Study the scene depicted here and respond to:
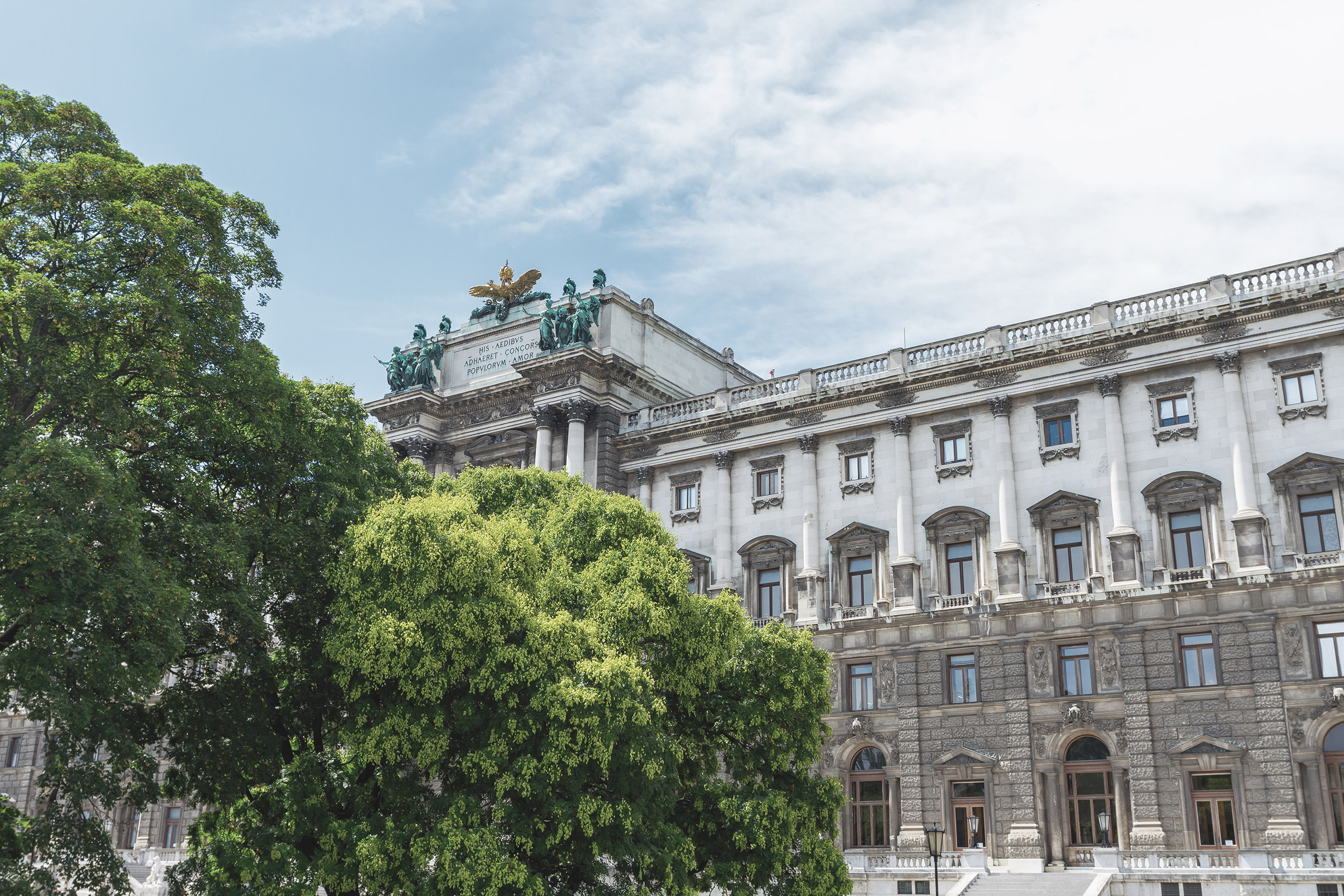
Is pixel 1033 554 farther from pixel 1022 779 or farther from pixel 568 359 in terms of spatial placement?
pixel 568 359

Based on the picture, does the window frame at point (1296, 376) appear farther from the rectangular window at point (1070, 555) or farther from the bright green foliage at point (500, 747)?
the bright green foliage at point (500, 747)

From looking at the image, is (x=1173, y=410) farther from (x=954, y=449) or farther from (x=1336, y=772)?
(x=1336, y=772)

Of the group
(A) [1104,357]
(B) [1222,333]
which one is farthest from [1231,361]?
(A) [1104,357]

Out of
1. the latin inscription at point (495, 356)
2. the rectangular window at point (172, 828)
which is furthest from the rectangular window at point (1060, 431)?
the rectangular window at point (172, 828)

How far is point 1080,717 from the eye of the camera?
39000mm

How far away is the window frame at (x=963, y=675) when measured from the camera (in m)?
41.8

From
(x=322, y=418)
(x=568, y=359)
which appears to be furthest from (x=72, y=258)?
(x=568, y=359)

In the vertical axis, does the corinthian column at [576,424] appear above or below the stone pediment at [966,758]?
above

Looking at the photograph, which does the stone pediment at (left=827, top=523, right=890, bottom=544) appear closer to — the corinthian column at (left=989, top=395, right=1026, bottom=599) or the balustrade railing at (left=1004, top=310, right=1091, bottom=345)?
the corinthian column at (left=989, top=395, right=1026, bottom=599)

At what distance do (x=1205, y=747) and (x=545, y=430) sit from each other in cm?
3014

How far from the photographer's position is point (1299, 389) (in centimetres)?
3878

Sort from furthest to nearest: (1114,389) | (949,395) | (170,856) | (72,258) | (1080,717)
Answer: (170,856) < (949,395) < (1114,389) < (1080,717) < (72,258)

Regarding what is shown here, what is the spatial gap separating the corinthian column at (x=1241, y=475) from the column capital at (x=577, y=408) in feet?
85.6

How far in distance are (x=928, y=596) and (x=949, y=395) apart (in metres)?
7.90
